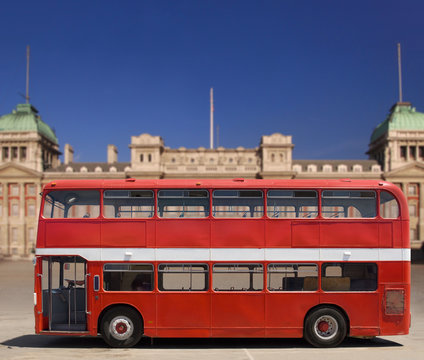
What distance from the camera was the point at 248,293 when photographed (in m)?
12.7

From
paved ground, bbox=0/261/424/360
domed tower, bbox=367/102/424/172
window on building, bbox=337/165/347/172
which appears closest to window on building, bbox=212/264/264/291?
paved ground, bbox=0/261/424/360

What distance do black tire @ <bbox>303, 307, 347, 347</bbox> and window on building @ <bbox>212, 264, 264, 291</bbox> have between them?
1797mm

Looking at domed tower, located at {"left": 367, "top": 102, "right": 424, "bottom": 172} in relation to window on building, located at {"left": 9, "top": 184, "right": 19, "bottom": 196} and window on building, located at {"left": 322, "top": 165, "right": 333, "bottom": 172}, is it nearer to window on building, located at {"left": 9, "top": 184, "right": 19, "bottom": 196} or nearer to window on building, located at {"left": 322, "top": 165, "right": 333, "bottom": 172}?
window on building, located at {"left": 322, "top": 165, "right": 333, "bottom": 172}

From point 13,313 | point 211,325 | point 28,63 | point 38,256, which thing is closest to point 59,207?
point 38,256

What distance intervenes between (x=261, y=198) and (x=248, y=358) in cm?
438

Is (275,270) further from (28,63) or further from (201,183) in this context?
(28,63)

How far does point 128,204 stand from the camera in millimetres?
12898

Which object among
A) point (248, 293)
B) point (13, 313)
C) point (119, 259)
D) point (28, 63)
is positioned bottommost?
point (13, 313)

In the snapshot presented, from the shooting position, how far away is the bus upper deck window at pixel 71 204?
1284cm

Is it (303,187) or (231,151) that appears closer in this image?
(303,187)

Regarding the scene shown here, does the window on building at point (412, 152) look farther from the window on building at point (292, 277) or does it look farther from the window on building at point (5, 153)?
the window on building at point (5, 153)

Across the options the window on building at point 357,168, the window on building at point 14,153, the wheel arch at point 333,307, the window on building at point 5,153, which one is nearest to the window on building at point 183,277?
the wheel arch at point 333,307

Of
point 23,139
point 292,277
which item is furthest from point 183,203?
point 23,139

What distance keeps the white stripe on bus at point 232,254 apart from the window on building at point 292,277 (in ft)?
0.80
